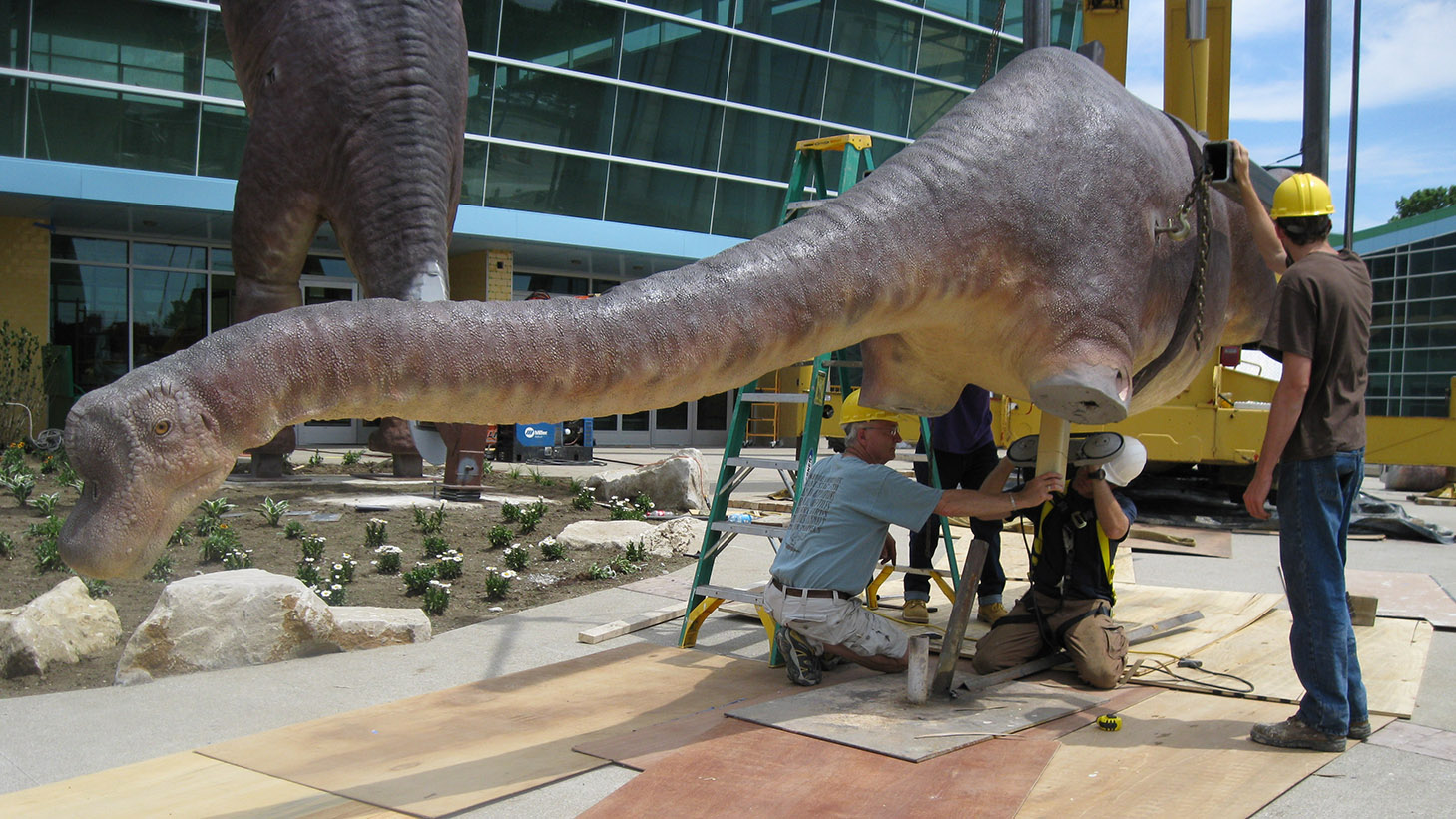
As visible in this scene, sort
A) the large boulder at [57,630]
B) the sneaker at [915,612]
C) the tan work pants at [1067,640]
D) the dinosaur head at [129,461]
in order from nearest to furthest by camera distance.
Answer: the dinosaur head at [129,461]
the tan work pants at [1067,640]
the large boulder at [57,630]
the sneaker at [915,612]

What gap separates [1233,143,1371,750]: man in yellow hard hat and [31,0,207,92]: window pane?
15754 millimetres

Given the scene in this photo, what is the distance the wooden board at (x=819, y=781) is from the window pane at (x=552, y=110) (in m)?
16.0

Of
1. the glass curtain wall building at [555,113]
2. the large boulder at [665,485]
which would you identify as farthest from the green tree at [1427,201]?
the large boulder at [665,485]

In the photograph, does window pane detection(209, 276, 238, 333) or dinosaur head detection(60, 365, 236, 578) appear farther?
window pane detection(209, 276, 238, 333)

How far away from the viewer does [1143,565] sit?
8734mm

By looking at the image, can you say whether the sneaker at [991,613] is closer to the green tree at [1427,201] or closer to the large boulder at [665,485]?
the large boulder at [665,485]

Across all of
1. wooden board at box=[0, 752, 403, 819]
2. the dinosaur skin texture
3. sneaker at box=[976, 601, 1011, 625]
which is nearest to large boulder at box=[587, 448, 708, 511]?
sneaker at box=[976, 601, 1011, 625]

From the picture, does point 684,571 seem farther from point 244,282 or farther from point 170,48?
point 170,48

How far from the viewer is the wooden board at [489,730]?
359cm

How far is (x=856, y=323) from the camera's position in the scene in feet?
10.7

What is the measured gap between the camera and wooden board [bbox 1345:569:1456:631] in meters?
6.32

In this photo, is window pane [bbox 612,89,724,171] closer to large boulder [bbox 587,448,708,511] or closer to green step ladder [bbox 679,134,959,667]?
large boulder [bbox 587,448,708,511]

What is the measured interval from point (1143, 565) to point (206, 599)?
670cm

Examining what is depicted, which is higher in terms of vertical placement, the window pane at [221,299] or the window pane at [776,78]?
the window pane at [776,78]
